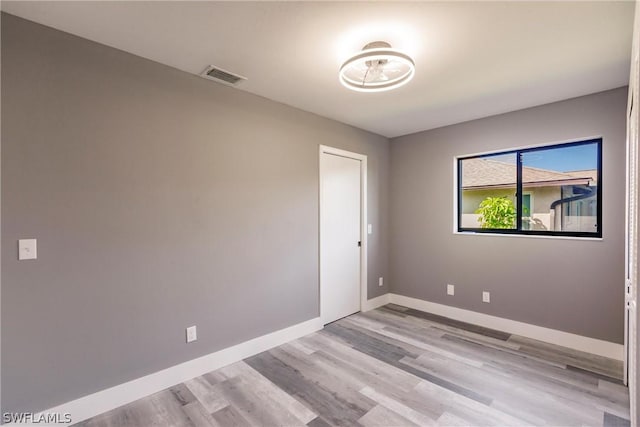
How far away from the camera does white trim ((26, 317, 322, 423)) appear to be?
6.23 feet

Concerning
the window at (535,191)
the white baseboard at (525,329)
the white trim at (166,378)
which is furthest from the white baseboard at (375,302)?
the window at (535,191)

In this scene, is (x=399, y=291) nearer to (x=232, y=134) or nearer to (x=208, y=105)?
(x=232, y=134)

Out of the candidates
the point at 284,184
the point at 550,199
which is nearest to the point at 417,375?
the point at 284,184

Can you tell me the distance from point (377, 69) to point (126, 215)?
Result: 6.95 feet

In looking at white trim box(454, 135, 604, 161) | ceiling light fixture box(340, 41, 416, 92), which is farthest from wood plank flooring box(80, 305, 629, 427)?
ceiling light fixture box(340, 41, 416, 92)

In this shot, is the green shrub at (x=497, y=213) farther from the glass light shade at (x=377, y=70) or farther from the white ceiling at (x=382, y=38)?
the glass light shade at (x=377, y=70)

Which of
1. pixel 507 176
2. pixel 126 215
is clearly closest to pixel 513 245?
pixel 507 176

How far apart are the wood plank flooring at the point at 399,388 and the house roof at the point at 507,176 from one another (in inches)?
67.4

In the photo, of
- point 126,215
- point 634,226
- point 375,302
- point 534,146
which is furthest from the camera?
point 375,302

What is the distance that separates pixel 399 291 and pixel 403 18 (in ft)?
11.7

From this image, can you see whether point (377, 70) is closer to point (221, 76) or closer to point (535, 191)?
point (221, 76)

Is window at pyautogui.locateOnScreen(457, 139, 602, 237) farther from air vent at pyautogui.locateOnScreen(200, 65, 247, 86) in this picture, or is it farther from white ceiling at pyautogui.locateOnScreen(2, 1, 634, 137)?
air vent at pyautogui.locateOnScreen(200, 65, 247, 86)

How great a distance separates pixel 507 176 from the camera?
3.46m

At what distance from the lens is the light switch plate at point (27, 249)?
1721 millimetres
